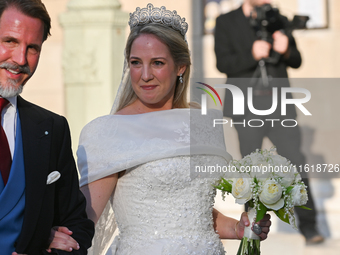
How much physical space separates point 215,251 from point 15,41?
147 centimetres

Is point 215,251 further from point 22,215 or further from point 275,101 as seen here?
point 275,101

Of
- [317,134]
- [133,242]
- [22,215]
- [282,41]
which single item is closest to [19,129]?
[22,215]

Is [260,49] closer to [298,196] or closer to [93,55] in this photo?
[93,55]

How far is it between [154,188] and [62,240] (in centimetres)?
76

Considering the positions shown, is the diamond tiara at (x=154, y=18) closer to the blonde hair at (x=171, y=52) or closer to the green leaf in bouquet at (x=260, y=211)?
the blonde hair at (x=171, y=52)

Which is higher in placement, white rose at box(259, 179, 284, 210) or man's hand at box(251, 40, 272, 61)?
man's hand at box(251, 40, 272, 61)

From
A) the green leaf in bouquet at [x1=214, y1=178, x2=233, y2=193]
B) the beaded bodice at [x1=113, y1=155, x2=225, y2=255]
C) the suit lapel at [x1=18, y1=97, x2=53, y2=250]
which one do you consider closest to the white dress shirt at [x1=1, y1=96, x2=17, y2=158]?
the suit lapel at [x1=18, y1=97, x2=53, y2=250]

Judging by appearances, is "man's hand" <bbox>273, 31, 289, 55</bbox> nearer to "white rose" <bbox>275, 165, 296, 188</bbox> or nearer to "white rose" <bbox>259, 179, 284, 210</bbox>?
"white rose" <bbox>275, 165, 296, 188</bbox>

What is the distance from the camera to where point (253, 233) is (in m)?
2.81

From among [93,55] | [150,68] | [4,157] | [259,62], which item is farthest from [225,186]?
[93,55]

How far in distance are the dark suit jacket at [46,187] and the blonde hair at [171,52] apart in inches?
32.7

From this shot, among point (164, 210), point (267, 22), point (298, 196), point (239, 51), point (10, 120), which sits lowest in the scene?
point (164, 210)

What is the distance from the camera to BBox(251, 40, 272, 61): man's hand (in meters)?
5.03

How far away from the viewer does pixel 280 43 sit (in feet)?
16.5
